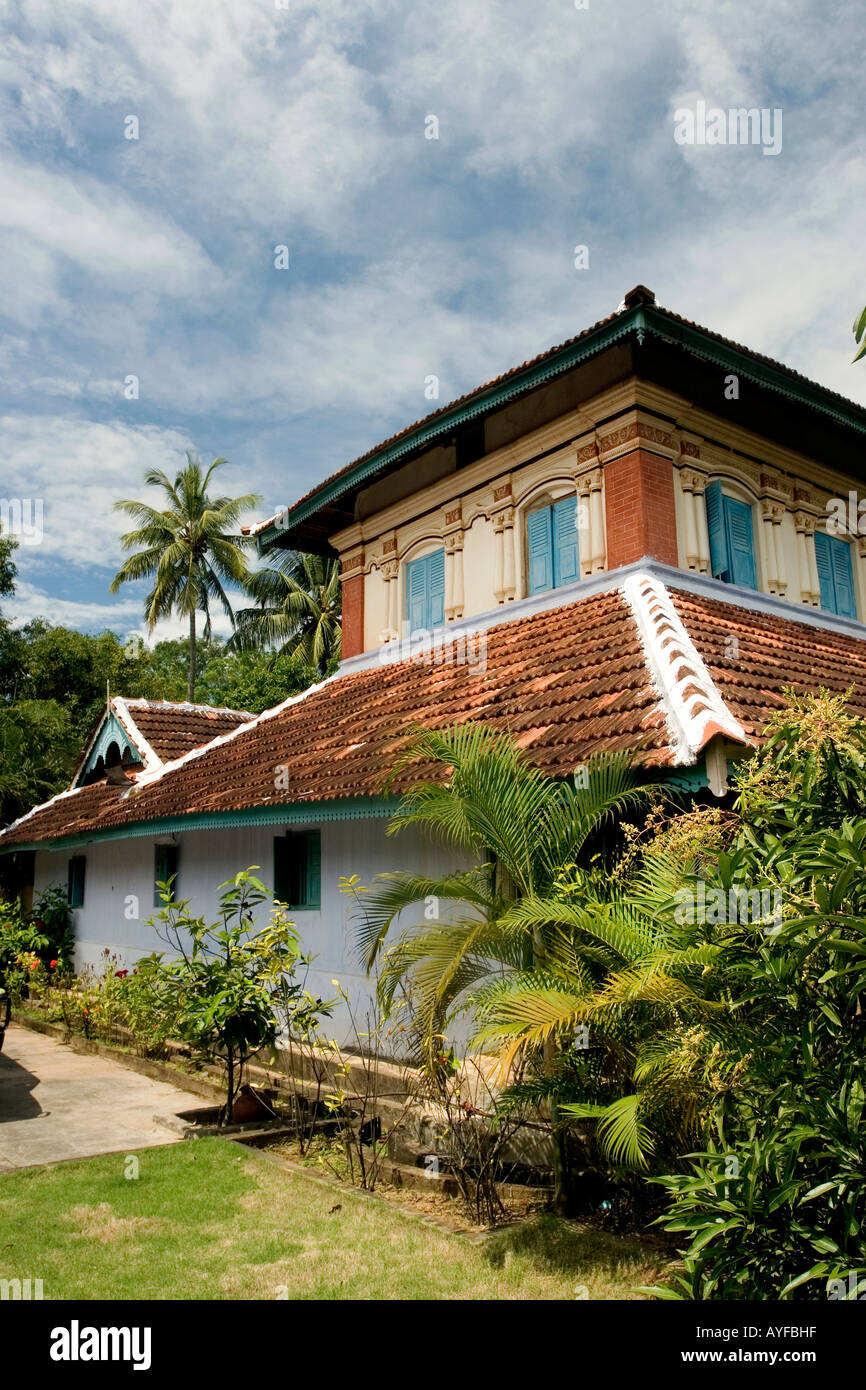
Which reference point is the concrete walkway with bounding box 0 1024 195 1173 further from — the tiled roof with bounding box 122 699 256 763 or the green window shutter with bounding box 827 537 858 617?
the green window shutter with bounding box 827 537 858 617

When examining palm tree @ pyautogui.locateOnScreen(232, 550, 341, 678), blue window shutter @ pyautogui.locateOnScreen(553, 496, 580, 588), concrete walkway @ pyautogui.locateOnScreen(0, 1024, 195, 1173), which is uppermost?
palm tree @ pyautogui.locateOnScreen(232, 550, 341, 678)

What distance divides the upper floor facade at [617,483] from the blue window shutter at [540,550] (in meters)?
0.02

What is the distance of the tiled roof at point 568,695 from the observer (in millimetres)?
6898

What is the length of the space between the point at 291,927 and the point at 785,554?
22.8ft

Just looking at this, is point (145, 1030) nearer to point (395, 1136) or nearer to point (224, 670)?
point (395, 1136)

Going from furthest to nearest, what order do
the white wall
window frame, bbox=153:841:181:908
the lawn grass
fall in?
window frame, bbox=153:841:181:908 < the white wall < the lawn grass

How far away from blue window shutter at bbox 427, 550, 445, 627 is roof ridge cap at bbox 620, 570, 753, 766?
10.1ft

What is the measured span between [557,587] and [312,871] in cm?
397

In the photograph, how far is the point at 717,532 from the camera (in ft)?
34.9

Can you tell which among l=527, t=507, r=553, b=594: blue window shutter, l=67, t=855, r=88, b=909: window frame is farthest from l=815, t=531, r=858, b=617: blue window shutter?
l=67, t=855, r=88, b=909: window frame

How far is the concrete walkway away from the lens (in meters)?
7.65

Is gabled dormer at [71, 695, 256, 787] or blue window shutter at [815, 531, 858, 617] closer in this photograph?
blue window shutter at [815, 531, 858, 617]

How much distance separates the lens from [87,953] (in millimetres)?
16344
